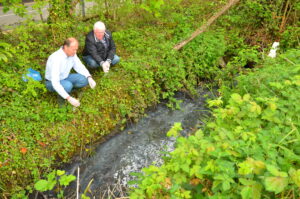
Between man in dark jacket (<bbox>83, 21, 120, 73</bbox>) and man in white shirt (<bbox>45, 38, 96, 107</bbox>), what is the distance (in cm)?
61

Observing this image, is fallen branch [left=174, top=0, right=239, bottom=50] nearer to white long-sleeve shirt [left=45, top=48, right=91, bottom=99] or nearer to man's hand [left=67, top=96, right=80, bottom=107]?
white long-sleeve shirt [left=45, top=48, right=91, bottom=99]

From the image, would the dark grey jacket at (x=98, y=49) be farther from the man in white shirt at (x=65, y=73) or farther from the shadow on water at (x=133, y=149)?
the shadow on water at (x=133, y=149)

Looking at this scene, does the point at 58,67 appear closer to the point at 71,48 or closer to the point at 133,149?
the point at 71,48

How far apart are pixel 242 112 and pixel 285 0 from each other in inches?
264

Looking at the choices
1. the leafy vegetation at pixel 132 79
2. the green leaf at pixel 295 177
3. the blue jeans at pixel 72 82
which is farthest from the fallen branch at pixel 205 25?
the green leaf at pixel 295 177

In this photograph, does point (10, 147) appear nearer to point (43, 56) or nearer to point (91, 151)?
point (91, 151)

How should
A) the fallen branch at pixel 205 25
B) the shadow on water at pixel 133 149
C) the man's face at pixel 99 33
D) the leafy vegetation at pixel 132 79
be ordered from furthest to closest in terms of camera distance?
the fallen branch at pixel 205 25 < the man's face at pixel 99 33 < the shadow on water at pixel 133 149 < the leafy vegetation at pixel 132 79

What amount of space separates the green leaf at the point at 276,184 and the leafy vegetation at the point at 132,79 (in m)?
0.01

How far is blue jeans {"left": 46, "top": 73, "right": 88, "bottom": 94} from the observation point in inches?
171

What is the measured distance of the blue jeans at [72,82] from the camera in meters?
4.34

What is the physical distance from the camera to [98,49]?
5.23 metres

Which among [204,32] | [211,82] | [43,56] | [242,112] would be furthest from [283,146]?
[204,32]

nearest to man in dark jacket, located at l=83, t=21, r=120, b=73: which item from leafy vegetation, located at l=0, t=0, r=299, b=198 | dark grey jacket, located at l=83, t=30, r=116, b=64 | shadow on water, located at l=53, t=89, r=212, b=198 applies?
dark grey jacket, located at l=83, t=30, r=116, b=64

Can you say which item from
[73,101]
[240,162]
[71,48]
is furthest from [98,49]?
[240,162]
